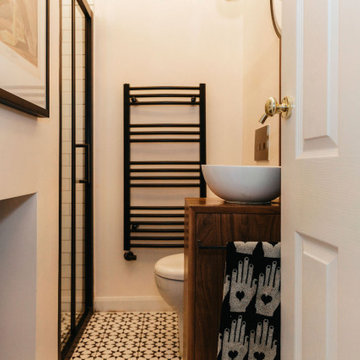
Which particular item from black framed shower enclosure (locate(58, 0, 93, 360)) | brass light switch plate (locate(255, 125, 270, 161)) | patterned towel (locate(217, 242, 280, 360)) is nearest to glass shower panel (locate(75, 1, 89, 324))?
black framed shower enclosure (locate(58, 0, 93, 360))

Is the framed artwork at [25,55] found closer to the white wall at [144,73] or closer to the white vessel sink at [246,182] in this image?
the white vessel sink at [246,182]

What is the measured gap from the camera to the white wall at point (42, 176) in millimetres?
1173

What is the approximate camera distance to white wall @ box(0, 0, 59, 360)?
3.85 feet

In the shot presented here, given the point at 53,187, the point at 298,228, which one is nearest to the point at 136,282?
the point at 53,187

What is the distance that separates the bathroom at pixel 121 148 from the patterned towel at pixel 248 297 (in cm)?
13

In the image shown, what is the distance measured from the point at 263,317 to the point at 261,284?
0.30ft

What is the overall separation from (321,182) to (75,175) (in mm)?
1634

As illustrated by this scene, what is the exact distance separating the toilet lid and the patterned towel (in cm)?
82

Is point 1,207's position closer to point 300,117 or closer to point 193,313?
point 193,313

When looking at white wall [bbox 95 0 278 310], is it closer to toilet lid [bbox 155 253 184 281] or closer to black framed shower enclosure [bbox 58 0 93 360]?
black framed shower enclosure [bbox 58 0 93 360]

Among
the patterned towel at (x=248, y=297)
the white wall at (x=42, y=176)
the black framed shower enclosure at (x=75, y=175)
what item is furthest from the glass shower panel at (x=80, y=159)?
the patterned towel at (x=248, y=297)

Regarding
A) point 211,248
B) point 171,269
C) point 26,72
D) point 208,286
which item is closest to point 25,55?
point 26,72

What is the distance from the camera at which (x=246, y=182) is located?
1.32 m

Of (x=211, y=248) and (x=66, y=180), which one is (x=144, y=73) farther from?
(x=211, y=248)
